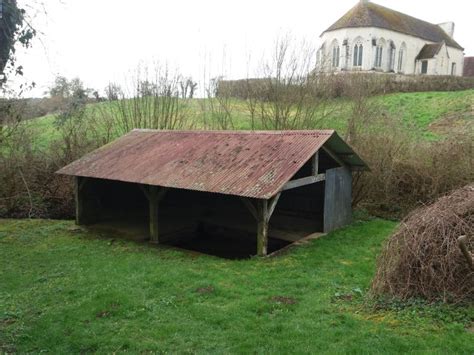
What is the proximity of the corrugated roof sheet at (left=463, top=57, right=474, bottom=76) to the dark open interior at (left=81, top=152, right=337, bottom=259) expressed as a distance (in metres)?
50.8

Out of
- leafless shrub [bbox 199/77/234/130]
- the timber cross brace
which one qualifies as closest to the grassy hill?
leafless shrub [bbox 199/77/234/130]

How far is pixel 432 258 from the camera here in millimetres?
6887

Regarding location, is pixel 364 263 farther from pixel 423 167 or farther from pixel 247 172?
pixel 423 167

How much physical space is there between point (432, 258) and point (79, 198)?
39.2 ft

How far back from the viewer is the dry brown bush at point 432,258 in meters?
6.75

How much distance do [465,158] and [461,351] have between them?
420 inches

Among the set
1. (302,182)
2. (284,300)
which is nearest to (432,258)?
(284,300)

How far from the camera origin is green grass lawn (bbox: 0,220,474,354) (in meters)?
6.13

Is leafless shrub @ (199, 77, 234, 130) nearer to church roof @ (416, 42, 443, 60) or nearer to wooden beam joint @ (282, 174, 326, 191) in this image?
wooden beam joint @ (282, 174, 326, 191)

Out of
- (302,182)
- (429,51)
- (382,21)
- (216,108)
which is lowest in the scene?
(302,182)

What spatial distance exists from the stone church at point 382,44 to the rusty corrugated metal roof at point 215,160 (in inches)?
1095

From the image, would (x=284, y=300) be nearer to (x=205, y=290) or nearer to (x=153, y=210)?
(x=205, y=290)

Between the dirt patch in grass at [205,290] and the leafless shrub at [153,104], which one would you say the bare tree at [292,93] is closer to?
the leafless shrub at [153,104]

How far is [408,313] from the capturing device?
263 inches
